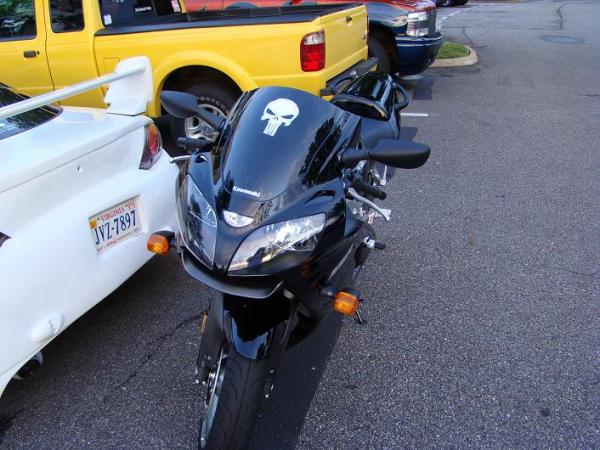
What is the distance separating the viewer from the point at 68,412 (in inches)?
91.5

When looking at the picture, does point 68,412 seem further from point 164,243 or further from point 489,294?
point 489,294

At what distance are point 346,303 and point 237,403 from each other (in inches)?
20.8

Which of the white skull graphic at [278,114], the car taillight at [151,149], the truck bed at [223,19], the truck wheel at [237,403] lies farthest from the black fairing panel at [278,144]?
the truck bed at [223,19]

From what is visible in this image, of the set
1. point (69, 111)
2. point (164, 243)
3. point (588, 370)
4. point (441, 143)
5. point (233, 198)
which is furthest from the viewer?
point (441, 143)

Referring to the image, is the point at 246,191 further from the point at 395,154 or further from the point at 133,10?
the point at 133,10

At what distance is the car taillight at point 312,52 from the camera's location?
4.29 m

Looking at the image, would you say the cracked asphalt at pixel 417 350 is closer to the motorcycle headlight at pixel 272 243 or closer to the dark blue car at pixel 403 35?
the motorcycle headlight at pixel 272 243

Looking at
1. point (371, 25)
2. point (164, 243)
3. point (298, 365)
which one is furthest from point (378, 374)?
point (371, 25)

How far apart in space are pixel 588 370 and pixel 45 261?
8.63ft

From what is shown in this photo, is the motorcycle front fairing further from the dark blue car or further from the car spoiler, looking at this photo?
the dark blue car

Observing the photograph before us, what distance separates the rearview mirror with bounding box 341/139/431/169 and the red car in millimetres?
5848

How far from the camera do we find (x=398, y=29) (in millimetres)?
7211

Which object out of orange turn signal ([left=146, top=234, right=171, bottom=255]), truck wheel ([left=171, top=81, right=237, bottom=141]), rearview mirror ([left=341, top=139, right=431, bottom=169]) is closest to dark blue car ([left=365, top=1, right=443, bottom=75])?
truck wheel ([left=171, top=81, right=237, bottom=141])

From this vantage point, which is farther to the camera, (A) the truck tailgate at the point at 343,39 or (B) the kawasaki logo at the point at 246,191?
(A) the truck tailgate at the point at 343,39
